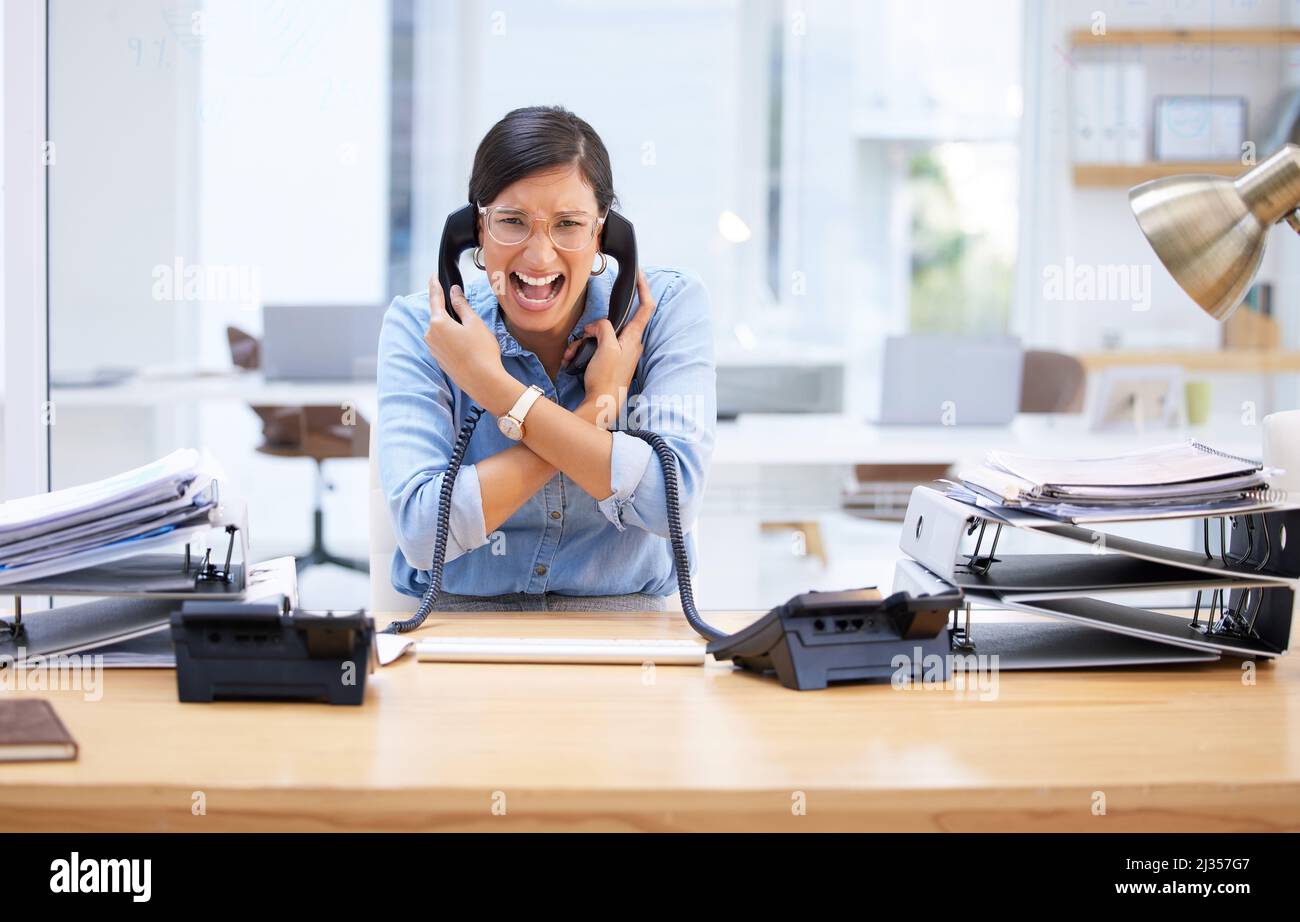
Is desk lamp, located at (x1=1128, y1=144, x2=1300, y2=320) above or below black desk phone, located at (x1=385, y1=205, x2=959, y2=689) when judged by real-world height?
above

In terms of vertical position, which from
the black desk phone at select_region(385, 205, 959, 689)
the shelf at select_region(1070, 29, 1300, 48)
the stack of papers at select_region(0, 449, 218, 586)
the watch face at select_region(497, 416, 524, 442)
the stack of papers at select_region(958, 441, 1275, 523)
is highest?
the shelf at select_region(1070, 29, 1300, 48)

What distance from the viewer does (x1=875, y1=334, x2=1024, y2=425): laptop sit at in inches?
131

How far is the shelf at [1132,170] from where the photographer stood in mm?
4598

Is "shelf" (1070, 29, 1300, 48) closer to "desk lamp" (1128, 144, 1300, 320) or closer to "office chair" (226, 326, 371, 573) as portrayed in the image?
"office chair" (226, 326, 371, 573)

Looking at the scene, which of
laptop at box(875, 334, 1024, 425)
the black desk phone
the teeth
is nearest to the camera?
the black desk phone

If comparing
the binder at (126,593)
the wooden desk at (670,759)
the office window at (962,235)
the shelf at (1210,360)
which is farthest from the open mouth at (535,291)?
the office window at (962,235)

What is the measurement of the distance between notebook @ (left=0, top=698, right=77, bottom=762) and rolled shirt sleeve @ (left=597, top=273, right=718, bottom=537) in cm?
68

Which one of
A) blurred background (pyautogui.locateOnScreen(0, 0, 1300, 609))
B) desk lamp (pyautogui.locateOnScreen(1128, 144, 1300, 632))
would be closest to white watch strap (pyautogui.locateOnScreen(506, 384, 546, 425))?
desk lamp (pyautogui.locateOnScreen(1128, 144, 1300, 632))

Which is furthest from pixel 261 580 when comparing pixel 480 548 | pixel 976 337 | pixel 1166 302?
pixel 1166 302

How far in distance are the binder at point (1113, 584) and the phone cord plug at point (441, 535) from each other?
537 mm

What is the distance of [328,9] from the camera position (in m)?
4.11

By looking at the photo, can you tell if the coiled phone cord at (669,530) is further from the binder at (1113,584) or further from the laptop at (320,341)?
the laptop at (320,341)
